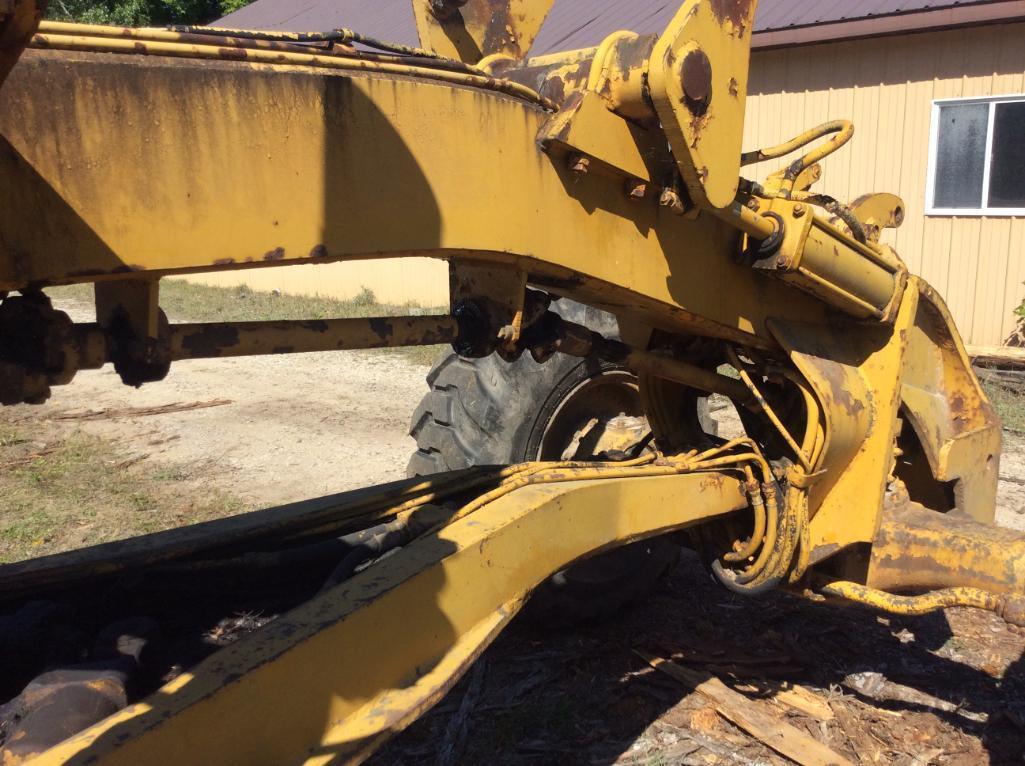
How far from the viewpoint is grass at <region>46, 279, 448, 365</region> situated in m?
12.5

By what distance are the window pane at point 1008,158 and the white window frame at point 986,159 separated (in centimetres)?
4

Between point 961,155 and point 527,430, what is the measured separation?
6992 millimetres

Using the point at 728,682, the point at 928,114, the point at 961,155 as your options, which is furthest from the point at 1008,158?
the point at 728,682

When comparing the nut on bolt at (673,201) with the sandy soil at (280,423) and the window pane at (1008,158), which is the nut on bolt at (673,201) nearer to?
the sandy soil at (280,423)

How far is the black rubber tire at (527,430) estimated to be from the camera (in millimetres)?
3609

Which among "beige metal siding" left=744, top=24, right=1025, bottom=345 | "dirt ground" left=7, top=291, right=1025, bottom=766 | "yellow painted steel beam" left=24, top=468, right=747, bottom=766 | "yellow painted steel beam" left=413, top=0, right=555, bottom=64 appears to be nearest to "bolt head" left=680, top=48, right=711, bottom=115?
"yellow painted steel beam" left=413, top=0, right=555, bottom=64

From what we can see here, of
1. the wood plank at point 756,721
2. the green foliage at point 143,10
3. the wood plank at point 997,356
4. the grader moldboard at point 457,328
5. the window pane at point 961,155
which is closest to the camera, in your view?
the grader moldboard at point 457,328

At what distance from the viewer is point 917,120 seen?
888cm

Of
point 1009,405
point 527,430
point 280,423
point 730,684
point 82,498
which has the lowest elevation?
point 730,684

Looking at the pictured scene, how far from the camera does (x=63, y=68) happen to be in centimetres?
139

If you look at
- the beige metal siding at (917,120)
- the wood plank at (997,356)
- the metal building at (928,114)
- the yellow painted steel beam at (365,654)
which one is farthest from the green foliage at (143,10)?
the yellow painted steel beam at (365,654)

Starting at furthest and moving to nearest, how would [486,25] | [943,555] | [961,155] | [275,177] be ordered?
1. [961,155]
2. [943,555]
3. [486,25]
4. [275,177]

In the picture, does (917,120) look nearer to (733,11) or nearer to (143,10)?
(733,11)

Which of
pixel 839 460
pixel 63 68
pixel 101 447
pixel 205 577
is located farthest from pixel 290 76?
pixel 101 447
